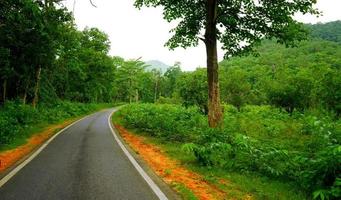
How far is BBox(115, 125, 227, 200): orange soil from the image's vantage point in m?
7.42

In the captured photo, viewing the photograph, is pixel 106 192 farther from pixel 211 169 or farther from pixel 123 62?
pixel 123 62

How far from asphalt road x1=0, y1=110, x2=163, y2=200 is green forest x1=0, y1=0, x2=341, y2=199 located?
2137 millimetres

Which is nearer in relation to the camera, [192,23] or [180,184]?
[180,184]

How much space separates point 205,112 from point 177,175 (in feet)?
53.6

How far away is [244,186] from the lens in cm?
792

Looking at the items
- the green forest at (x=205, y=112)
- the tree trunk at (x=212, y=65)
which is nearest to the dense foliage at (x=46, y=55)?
the green forest at (x=205, y=112)

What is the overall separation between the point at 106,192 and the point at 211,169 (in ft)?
11.6

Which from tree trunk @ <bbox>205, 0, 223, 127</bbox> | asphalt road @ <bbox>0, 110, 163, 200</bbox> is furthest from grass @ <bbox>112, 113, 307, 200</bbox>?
tree trunk @ <bbox>205, 0, 223, 127</bbox>

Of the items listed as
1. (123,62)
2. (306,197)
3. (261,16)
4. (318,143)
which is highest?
(123,62)

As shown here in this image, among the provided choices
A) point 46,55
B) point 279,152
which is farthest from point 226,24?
point 46,55

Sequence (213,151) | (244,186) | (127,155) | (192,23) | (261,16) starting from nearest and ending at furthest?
(244,186) < (213,151) < (127,155) < (261,16) < (192,23)

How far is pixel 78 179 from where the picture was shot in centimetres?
830

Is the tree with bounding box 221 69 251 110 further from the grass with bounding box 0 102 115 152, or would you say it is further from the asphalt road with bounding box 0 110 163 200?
the asphalt road with bounding box 0 110 163 200

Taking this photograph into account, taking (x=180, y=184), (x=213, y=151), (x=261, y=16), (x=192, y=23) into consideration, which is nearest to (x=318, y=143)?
(x=213, y=151)
